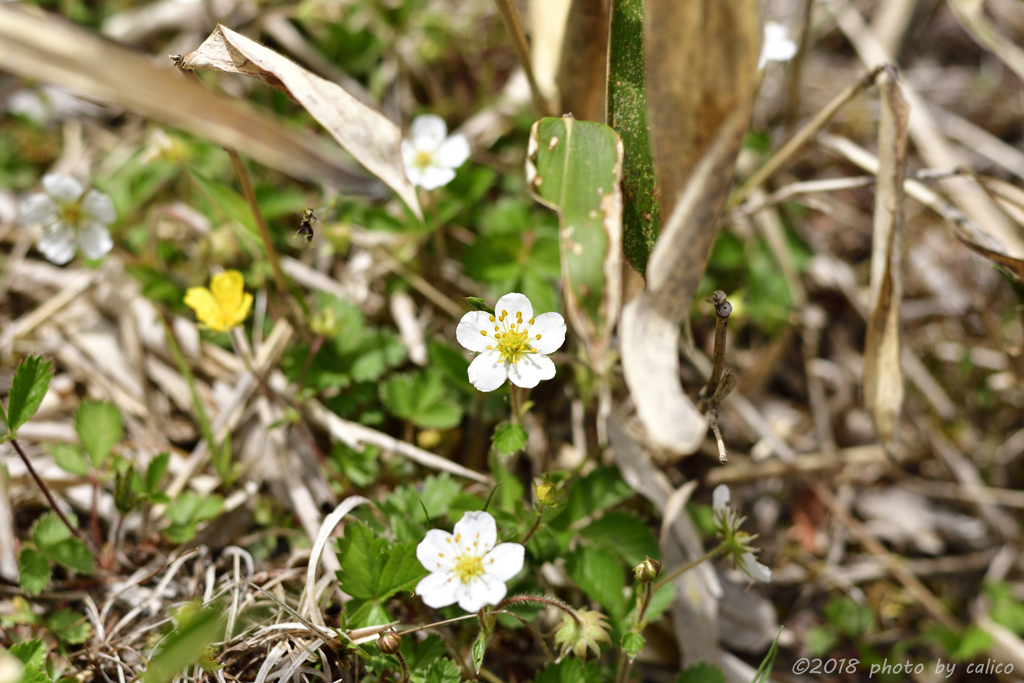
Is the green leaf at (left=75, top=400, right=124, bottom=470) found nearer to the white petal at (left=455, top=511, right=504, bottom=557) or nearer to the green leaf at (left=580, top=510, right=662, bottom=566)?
the white petal at (left=455, top=511, right=504, bottom=557)

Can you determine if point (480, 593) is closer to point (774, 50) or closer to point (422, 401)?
point (422, 401)

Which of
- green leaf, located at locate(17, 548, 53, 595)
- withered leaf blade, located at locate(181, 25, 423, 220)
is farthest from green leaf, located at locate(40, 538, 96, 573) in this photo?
withered leaf blade, located at locate(181, 25, 423, 220)

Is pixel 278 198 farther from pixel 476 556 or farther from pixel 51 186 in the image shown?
pixel 476 556

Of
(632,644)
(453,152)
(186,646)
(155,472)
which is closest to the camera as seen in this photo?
(186,646)

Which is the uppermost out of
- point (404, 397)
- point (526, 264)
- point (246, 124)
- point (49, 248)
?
point (246, 124)

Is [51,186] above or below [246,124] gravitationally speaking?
below

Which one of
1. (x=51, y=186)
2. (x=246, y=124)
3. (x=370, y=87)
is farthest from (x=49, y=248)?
(x=370, y=87)

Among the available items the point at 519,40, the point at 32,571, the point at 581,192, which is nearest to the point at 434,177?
the point at 519,40
